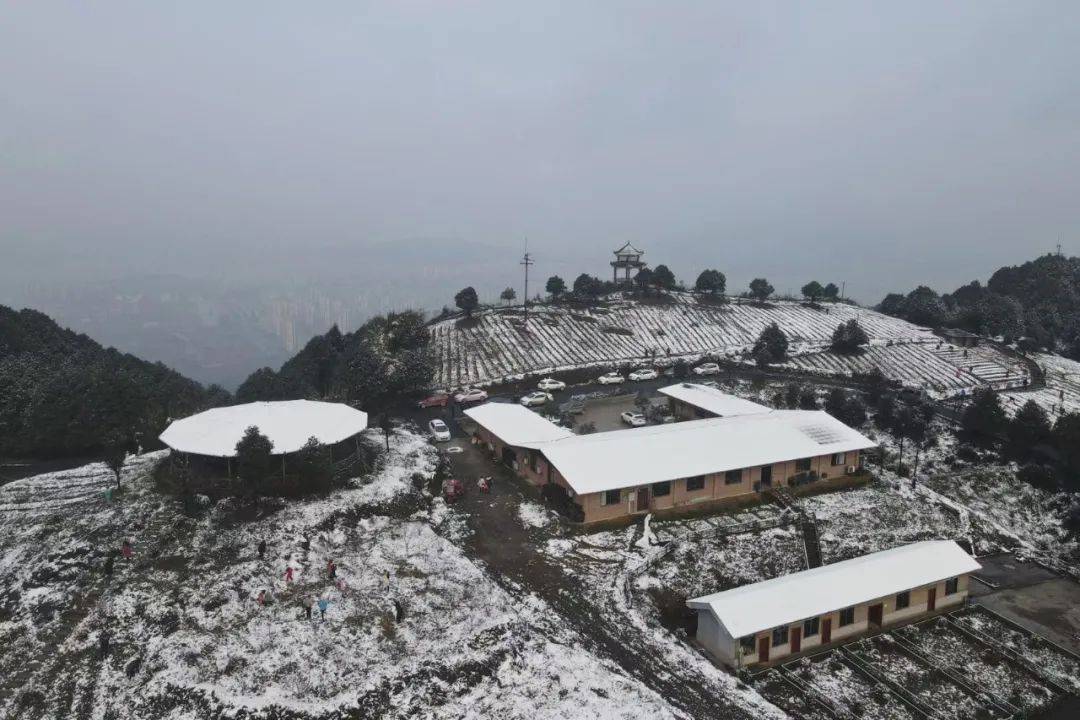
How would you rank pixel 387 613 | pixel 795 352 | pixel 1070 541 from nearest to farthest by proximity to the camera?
pixel 387 613 → pixel 1070 541 → pixel 795 352

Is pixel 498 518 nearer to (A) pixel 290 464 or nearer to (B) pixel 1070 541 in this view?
(A) pixel 290 464

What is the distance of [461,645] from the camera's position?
20797 mm

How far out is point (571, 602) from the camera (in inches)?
931

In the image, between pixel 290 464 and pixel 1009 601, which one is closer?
pixel 1009 601

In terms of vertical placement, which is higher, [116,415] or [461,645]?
[116,415]

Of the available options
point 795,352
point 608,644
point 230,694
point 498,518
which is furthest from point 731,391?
point 230,694

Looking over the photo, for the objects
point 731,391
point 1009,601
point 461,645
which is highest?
point 731,391

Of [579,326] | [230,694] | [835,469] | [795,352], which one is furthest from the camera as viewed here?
[579,326]

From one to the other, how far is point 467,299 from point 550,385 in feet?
75.3

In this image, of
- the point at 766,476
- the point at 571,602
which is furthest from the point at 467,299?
the point at 571,602

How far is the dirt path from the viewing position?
19.5 meters

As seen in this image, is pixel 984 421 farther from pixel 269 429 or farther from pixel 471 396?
pixel 269 429

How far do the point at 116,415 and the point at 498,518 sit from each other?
82.8ft

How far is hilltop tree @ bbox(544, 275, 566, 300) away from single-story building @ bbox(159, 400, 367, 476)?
160ft
